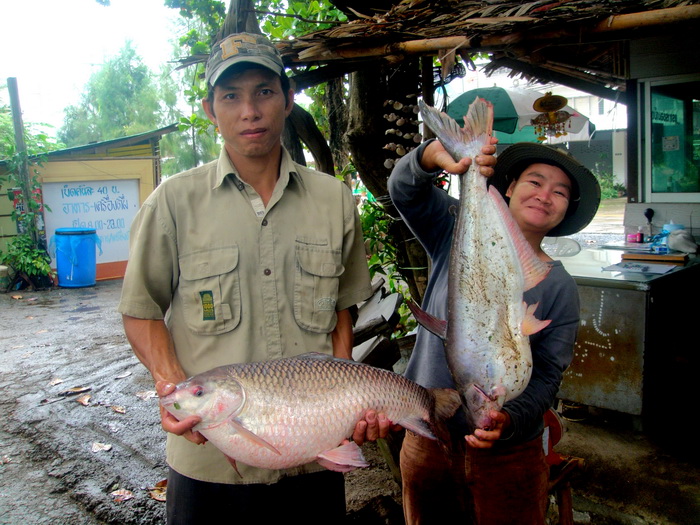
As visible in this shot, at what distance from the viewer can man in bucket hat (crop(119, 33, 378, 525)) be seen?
216cm

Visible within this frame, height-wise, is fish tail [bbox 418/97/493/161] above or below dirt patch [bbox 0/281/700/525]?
above

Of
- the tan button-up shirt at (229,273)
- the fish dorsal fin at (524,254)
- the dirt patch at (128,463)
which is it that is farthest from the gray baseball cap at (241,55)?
the dirt patch at (128,463)

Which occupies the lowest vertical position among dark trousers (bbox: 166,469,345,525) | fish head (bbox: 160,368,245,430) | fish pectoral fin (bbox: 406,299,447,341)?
dark trousers (bbox: 166,469,345,525)

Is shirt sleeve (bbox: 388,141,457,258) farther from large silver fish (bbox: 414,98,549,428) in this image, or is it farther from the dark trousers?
the dark trousers

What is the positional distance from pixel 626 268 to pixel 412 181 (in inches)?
137

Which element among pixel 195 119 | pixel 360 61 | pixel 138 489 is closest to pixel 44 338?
pixel 195 119

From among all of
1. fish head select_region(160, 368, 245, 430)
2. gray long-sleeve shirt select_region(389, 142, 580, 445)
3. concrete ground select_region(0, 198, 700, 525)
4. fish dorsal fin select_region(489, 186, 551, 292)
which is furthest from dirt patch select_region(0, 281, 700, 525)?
fish dorsal fin select_region(489, 186, 551, 292)

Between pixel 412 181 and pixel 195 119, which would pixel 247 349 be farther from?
pixel 195 119

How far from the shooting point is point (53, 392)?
6406 mm

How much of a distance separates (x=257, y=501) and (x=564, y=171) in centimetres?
184

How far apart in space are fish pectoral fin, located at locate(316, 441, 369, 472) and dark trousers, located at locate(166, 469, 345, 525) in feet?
1.22

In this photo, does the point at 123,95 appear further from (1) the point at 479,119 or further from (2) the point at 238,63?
(1) the point at 479,119

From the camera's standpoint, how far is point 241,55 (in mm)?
2143

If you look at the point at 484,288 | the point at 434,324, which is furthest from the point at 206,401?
the point at 484,288
